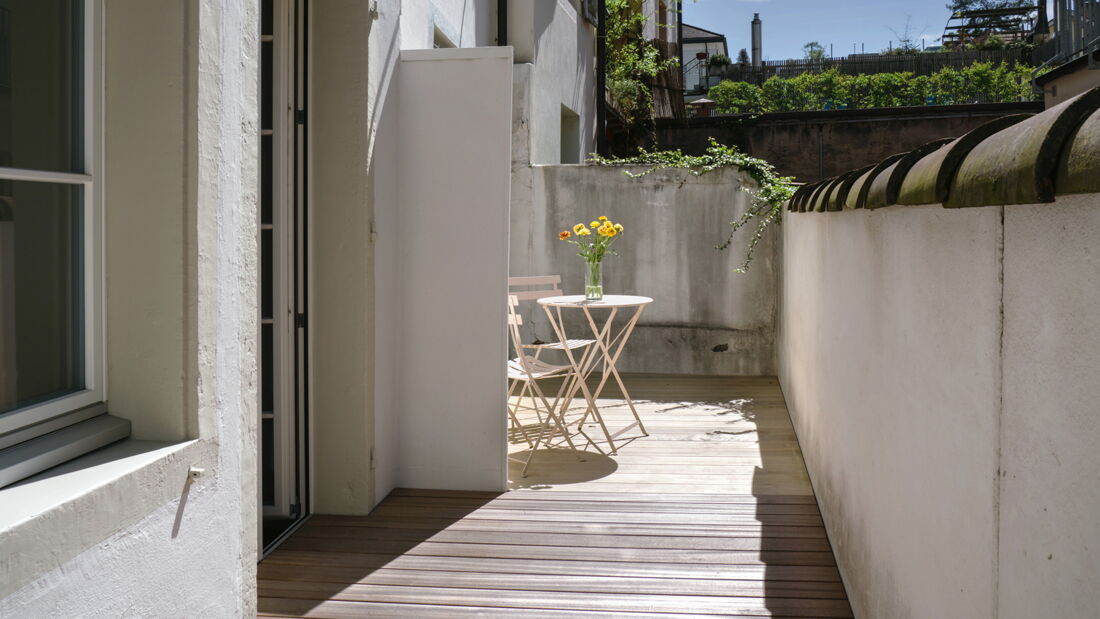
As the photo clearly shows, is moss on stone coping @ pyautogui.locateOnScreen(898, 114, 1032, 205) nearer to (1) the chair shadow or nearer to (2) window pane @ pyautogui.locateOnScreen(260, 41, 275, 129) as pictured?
(2) window pane @ pyautogui.locateOnScreen(260, 41, 275, 129)

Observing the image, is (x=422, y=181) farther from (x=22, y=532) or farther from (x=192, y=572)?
(x=22, y=532)

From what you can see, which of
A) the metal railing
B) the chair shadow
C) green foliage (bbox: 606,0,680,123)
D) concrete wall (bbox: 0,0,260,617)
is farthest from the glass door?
the metal railing

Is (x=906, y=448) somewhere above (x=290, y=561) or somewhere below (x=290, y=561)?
above

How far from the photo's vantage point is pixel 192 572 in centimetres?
239

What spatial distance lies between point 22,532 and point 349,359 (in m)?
2.55

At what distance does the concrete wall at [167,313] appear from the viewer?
6.86 ft

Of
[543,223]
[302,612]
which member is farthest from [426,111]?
[543,223]

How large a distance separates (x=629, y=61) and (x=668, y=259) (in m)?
6.07

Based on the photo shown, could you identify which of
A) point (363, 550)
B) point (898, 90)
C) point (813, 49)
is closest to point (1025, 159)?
point (363, 550)

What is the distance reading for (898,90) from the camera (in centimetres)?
2084

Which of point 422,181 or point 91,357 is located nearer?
point 91,357

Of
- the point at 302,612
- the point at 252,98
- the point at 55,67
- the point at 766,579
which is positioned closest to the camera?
the point at 55,67

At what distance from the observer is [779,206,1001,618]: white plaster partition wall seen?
1601 mm

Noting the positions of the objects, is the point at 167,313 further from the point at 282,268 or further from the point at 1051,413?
the point at 1051,413
